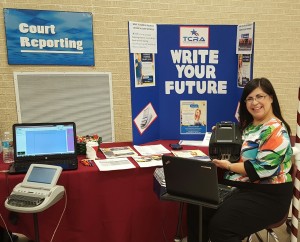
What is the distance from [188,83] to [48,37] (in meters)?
1.65

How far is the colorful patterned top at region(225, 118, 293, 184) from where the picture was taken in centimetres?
190

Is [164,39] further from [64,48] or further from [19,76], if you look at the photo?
[19,76]

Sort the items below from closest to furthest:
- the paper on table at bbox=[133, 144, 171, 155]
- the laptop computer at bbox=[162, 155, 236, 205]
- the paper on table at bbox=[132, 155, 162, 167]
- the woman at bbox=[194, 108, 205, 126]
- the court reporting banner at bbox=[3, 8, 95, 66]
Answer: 1. the laptop computer at bbox=[162, 155, 236, 205]
2. the paper on table at bbox=[132, 155, 162, 167]
3. the paper on table at bbox=[133, 144, 171, 155]
4. the woman at bbox=[194, 108, 205, 126]
5. the court reporting banner at bbox=[3, 8, 95, 66]

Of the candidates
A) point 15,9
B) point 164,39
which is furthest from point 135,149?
point 15,9

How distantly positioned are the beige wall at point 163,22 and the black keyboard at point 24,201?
74.1 inches

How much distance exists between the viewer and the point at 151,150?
2.68 m

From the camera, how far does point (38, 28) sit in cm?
342

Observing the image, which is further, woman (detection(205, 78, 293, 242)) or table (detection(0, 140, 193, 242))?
table (detection(0, 140, 193, 242))

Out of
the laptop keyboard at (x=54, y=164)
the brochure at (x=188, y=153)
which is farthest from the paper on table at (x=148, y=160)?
the laptop keyboard at (x=54, y=164)

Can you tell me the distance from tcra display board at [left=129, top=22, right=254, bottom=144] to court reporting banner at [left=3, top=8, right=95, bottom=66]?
1.16 m

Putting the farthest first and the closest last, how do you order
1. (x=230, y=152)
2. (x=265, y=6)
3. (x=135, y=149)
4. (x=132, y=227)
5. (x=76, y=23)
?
1. (x=265, y=6)
2. (x=76, y=23)
3. (x=135, y=149)
4. (x=132, y=227)
5. (x=230, y=152)

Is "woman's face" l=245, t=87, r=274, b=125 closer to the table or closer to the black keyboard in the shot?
the table

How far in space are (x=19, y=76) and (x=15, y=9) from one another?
692mm

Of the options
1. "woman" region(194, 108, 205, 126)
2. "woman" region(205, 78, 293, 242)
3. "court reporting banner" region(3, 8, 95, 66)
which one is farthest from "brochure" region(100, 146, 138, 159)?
"court reporting banner" region(3, 8, 95, 66)
